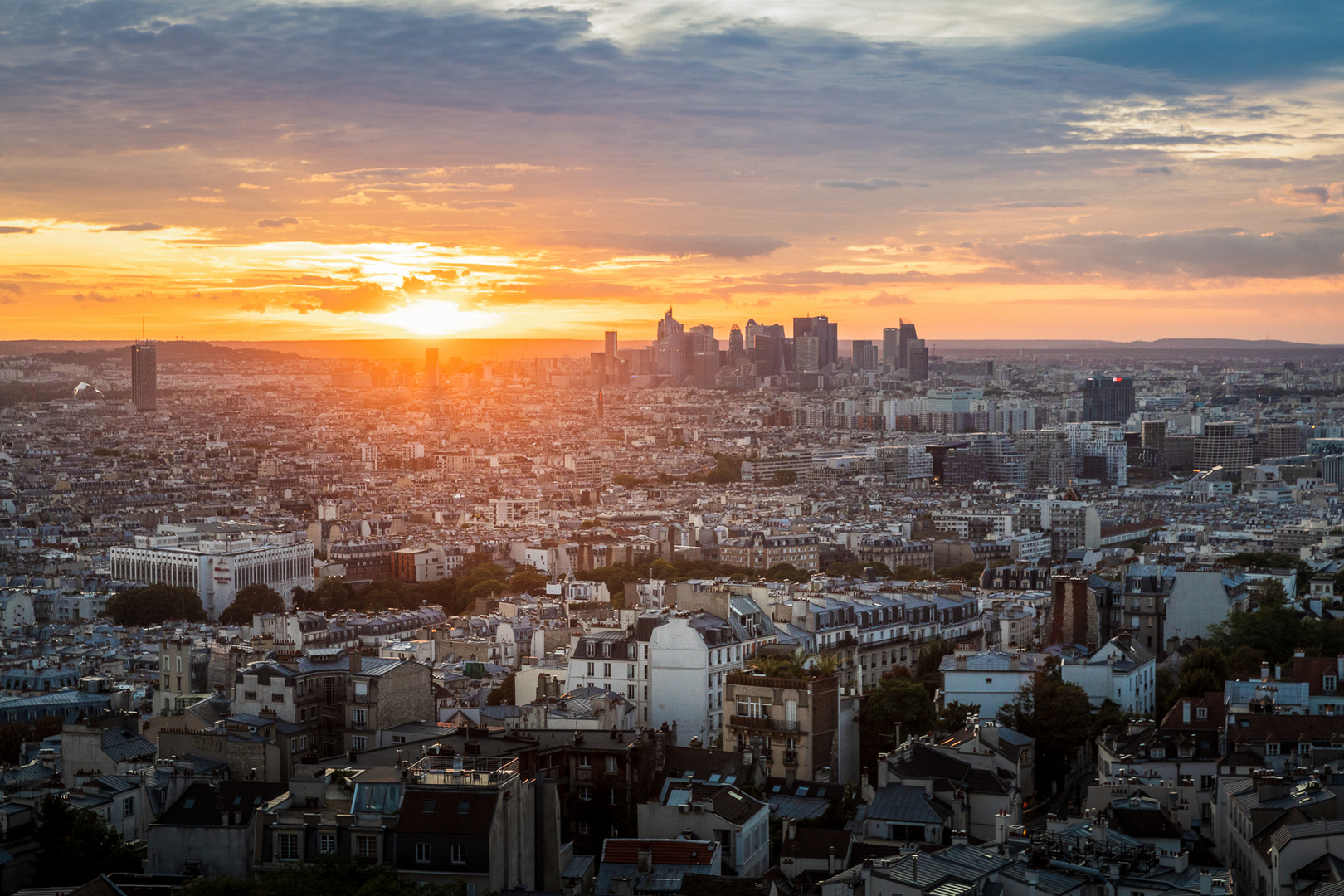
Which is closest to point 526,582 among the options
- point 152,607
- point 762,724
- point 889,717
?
point 152,607

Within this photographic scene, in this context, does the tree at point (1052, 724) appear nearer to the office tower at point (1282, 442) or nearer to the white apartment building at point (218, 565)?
the white apartment building at point (218, 565)

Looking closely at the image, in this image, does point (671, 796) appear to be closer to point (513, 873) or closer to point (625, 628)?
point (513, 873)

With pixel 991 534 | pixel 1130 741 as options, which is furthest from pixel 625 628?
pixel 991 534

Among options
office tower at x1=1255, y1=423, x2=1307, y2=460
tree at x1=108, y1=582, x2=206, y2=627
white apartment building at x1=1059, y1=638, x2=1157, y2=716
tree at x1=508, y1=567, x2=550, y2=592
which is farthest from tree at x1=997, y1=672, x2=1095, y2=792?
office tower at x1=1255, y1=423, x2=1307, y2=460

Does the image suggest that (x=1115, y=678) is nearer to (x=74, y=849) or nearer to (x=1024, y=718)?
(x=1024, y=718)

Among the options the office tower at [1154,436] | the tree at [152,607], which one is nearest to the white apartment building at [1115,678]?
the tree at [152,607]

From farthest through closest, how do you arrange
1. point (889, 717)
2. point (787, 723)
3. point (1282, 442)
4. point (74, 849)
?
point (1282, 442) → point (889, 717) → point (787, 723) → point (74, 849)
